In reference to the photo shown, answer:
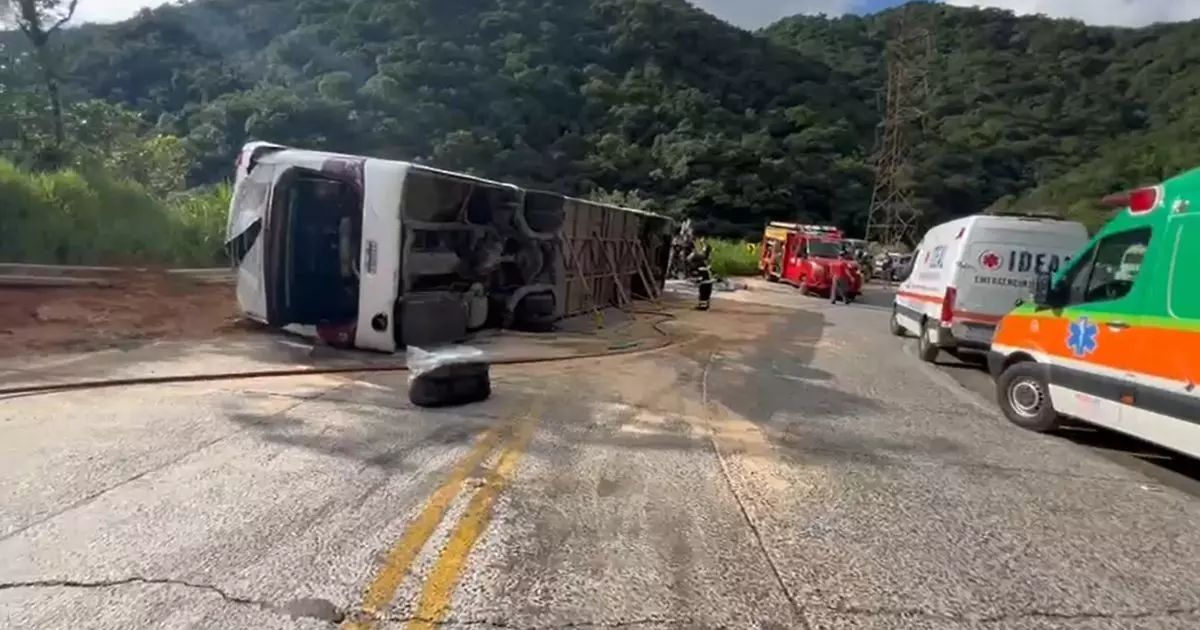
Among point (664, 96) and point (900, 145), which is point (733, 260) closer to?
point (900, 145)

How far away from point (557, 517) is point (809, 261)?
94.9ft

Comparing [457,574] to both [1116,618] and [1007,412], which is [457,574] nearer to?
[1116,618]

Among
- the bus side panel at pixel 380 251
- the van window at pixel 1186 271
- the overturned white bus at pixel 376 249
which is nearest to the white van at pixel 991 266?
the van window at pixel 1186 271

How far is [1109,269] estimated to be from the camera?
800cm

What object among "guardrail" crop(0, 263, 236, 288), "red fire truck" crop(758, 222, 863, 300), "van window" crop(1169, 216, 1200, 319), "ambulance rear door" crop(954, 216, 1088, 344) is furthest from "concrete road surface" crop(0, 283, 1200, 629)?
"red fire truck" crop(758, 222, 863, 300)

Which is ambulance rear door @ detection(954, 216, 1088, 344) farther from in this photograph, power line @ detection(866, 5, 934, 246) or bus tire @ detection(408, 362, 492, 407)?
power line @ detection(866, 5, 934, 246)

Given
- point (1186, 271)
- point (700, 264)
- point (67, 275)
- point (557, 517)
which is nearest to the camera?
point (557, 517)

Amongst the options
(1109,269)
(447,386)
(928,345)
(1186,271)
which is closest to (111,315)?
(447,386)

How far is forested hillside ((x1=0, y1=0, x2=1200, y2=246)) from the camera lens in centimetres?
4466

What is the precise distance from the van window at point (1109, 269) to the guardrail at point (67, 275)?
42.2ft

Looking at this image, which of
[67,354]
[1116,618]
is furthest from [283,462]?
[67,354]

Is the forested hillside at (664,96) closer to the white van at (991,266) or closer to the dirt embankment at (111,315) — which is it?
the dirt embankment at (111,315)

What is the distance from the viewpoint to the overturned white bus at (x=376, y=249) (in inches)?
426

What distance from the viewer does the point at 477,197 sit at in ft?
44.8
